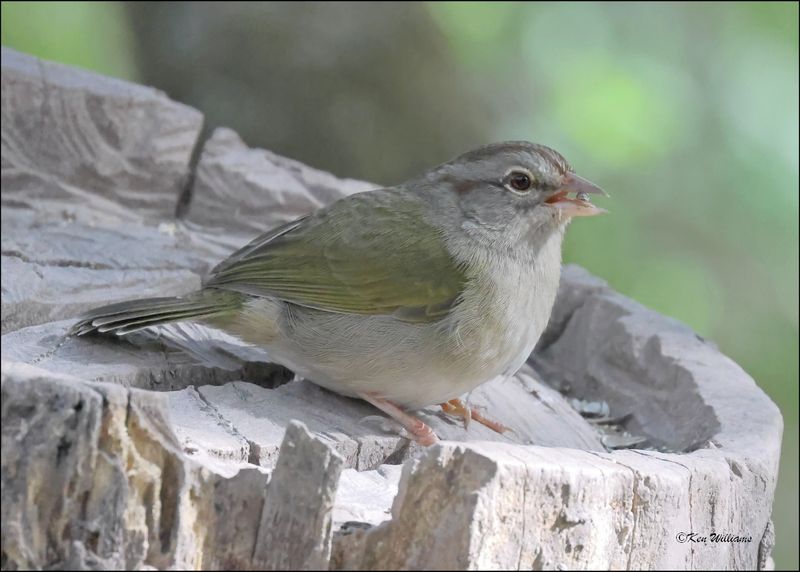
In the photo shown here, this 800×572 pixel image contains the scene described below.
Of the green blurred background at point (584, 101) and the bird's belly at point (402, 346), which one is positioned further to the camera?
the green blurred background at point (584, 101)

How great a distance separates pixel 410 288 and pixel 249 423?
2.95ft

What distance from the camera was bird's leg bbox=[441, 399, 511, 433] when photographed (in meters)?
3.75

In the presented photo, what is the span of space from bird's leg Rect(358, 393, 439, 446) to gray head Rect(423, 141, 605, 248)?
2.39 ft

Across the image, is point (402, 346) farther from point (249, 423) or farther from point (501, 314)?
point (249, 423)

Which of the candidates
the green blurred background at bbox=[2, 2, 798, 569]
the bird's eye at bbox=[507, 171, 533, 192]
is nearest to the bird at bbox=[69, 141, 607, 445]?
the bird's eye at bbox=[507, 171, 533, 192]

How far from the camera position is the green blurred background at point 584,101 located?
22.3ft

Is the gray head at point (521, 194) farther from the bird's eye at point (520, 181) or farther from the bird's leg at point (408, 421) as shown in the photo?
the bird's leg at point (408, 421)

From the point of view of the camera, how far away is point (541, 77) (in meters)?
7.23

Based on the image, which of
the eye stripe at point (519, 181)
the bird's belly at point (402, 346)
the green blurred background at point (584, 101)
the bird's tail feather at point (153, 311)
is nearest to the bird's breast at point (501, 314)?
the bird's belly at point (402, 346)

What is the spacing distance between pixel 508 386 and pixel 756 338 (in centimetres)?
318

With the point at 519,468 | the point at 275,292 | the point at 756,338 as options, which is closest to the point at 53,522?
the point at 519,468

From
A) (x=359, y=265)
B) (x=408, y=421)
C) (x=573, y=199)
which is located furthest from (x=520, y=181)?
(x=408, y=421)

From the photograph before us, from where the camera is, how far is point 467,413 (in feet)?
12.5

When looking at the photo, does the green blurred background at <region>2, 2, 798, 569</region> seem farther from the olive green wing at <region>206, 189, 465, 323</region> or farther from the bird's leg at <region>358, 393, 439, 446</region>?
the bird's leg at <region>358, 393, 439, 446</region>
